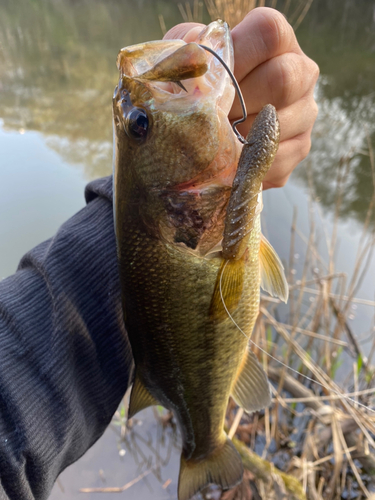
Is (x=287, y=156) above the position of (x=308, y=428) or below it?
above

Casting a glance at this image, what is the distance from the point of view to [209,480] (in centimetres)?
138

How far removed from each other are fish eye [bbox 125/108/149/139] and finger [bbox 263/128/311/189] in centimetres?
57

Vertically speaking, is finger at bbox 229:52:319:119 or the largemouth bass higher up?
finger at bbox 229:52:319:119

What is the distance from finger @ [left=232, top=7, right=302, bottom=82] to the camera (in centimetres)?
92

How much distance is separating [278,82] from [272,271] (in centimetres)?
58

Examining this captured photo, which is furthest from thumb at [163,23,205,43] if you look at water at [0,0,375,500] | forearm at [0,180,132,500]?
water at [0,0,375,500]

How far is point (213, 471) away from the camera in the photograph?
1.38 meters

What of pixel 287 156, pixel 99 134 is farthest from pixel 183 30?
pixel 99 134

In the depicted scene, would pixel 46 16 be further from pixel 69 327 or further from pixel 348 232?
pixel 69 327

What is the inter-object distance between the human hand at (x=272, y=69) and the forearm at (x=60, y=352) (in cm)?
67

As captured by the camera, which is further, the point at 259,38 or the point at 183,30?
the point at 183,30

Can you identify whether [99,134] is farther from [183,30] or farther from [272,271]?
[272,271]

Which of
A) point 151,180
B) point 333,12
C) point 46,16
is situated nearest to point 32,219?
point 151,180

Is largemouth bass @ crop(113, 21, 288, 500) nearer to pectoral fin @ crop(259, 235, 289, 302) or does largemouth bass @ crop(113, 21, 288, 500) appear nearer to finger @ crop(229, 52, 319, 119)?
pectoral fin @ crop(259, 235, 289, 302)
